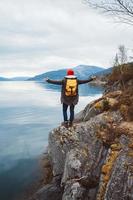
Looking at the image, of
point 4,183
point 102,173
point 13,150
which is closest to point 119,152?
point 102,173

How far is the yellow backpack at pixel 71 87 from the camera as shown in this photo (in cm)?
1658

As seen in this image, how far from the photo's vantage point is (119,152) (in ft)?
42.9

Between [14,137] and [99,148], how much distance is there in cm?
2660

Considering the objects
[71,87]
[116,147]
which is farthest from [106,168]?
[71,87]

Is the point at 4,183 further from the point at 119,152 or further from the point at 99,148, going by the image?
the point at 119,152

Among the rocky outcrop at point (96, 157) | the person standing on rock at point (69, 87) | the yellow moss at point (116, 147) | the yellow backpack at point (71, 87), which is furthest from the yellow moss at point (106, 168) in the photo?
the yellow backpack at point (71, 87)

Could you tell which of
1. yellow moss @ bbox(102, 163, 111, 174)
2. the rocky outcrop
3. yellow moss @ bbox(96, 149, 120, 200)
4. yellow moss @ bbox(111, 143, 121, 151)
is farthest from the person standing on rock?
yellow moss @ bbox(102, 163, 111, 174)

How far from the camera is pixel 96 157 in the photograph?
14.5 metres

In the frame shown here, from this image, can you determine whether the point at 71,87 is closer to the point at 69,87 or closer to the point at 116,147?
the point at 69,87

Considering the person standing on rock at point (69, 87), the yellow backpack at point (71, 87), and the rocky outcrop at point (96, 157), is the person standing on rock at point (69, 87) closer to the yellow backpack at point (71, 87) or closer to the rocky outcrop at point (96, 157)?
the yellow backpack at point (71, 87)

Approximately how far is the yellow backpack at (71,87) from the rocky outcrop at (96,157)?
151cm

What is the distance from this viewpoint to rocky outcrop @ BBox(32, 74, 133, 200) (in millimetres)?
12362

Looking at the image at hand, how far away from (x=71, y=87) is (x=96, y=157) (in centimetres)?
383

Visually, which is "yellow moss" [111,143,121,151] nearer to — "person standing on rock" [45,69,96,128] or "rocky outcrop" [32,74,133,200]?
"rocky outcrop" [32,74,133,200]
